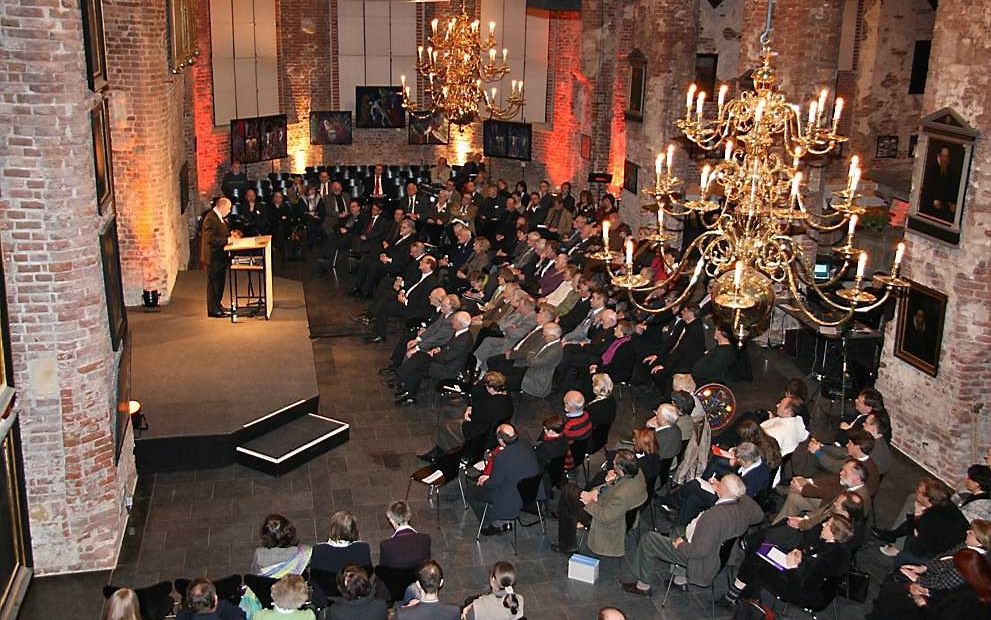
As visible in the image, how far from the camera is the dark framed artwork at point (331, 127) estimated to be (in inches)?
921

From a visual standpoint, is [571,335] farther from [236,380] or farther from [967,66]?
[967,66]

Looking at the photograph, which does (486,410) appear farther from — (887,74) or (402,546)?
(887,74)

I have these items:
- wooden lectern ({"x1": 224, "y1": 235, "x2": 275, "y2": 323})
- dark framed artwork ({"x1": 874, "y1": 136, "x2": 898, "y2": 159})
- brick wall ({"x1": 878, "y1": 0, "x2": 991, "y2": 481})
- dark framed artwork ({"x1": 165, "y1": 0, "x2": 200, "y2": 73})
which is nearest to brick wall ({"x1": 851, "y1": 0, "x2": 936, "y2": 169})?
dark framed artwork ({"x1": 874, "y1": 136, "x2": 898, "y2": 159})

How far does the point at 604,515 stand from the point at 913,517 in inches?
102

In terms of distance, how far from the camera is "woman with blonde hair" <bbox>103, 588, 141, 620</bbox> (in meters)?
5.98

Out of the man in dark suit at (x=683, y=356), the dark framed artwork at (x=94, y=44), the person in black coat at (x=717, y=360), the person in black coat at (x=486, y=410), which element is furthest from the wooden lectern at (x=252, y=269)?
the person in black coat at (x=717, y=360)

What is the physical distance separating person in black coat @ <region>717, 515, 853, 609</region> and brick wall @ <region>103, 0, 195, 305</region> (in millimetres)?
9308

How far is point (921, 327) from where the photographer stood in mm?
10969

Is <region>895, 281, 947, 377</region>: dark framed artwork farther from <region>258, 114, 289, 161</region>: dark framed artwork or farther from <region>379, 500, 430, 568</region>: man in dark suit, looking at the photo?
<region>258, 114, 289, 161</region>: dark framed artwork

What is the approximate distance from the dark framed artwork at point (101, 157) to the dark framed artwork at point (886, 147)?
17.9m

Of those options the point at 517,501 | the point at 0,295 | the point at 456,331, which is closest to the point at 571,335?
the point at 456,331

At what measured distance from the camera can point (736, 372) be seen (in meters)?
13.4

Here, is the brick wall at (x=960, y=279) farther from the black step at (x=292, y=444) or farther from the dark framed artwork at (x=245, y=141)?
the dark framed artwork at (x=245, y=141)

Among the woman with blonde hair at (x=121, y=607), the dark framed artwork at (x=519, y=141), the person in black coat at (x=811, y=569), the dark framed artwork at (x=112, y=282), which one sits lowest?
the person in black coat at (x=811, y=569)
